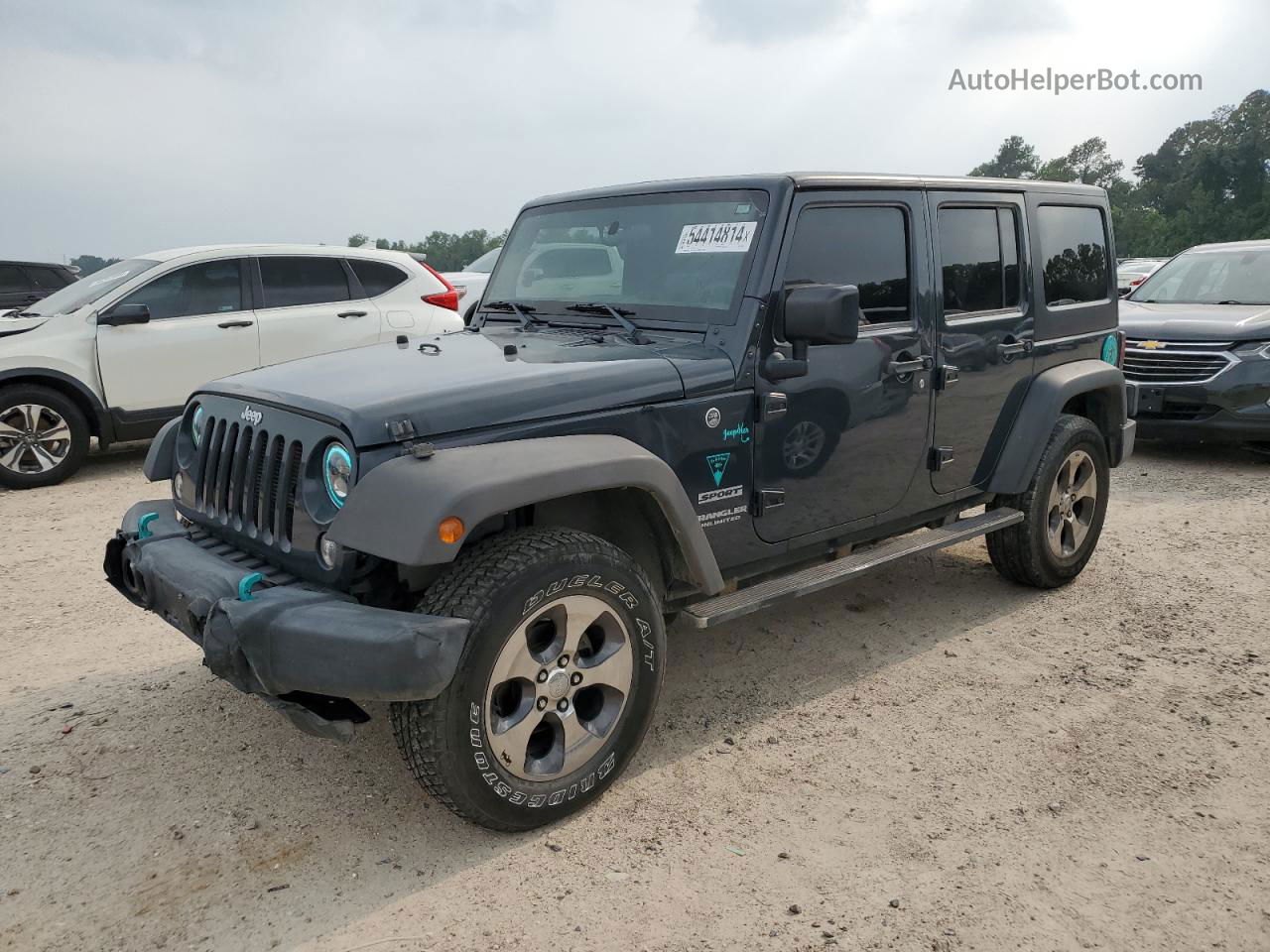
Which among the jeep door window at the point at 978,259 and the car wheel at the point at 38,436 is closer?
the jeep door window at the point at 978,259

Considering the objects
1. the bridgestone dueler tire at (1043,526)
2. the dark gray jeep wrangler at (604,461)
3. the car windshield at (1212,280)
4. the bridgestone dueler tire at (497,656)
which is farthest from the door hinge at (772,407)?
the car windshield at (1212,280)

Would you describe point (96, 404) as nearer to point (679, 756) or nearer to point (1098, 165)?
point (679, 756)

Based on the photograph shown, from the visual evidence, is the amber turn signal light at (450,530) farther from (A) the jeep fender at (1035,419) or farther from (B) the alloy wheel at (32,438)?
(B) the alloy wheel at (32,438)

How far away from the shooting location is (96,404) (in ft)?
25.3

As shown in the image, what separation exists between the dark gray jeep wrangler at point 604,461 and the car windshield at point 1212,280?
5010mm

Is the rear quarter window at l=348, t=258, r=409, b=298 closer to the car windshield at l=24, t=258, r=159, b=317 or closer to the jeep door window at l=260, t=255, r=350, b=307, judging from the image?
the jeep door window at l=260, t=255, r=350, b=307

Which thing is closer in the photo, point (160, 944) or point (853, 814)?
point (160, 944)

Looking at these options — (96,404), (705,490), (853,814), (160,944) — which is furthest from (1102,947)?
(96,404)

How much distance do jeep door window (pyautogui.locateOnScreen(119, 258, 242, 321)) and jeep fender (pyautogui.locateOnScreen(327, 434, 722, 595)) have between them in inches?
245

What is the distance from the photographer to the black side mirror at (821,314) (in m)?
3.30

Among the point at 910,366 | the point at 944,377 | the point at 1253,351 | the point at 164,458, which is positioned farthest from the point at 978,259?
the point at 1253,351

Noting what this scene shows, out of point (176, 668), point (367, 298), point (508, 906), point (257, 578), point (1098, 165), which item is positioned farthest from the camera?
point (1098, 165)

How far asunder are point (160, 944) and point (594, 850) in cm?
117

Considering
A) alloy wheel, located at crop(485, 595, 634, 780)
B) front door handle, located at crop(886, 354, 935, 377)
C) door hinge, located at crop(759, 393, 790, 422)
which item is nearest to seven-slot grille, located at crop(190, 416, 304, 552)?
alloy wheel, located at crop(485, 595, 634, 780)
